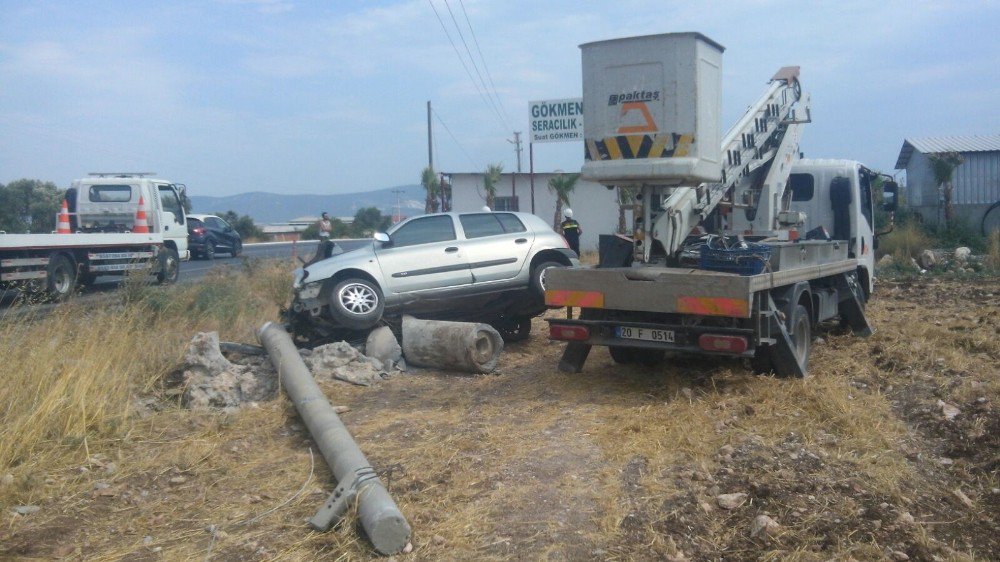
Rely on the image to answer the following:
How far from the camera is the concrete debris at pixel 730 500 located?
508cm

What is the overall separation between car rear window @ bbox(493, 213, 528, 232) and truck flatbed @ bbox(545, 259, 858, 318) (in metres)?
3.38

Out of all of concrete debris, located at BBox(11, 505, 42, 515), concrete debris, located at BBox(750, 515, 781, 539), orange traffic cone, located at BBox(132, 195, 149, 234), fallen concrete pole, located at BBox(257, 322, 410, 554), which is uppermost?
orange traffic cone, located at BBox(132, 195, 149, 234)

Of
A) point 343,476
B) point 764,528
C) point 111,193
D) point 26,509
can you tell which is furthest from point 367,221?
point 764,528

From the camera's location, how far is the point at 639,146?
26.5 feet

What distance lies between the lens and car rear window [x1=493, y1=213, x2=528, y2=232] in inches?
458

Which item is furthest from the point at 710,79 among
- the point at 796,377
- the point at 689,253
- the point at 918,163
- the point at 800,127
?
the point at 918,163

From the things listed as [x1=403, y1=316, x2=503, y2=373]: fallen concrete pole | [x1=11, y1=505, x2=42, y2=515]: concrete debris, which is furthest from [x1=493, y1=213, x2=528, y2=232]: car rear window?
[x1=11, y1=505, x2=42, y2=515]: concrete debris

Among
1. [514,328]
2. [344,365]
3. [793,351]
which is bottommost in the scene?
[344,365]

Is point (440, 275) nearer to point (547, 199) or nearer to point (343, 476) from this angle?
point (343, 476)

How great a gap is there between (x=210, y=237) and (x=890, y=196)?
2675cm

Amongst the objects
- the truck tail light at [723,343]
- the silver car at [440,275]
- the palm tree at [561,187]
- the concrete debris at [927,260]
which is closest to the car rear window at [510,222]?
the silver car at [440,275]

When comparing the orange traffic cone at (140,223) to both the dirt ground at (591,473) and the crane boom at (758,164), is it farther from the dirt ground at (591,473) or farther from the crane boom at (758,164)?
the crane boom at (758,164)

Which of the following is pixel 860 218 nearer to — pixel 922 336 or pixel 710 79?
pixel 922 336

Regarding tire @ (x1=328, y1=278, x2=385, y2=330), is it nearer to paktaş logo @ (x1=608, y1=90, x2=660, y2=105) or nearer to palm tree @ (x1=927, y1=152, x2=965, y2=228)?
paktaş logo @ (x1=608, y1=90, x2=660, y2=105)
